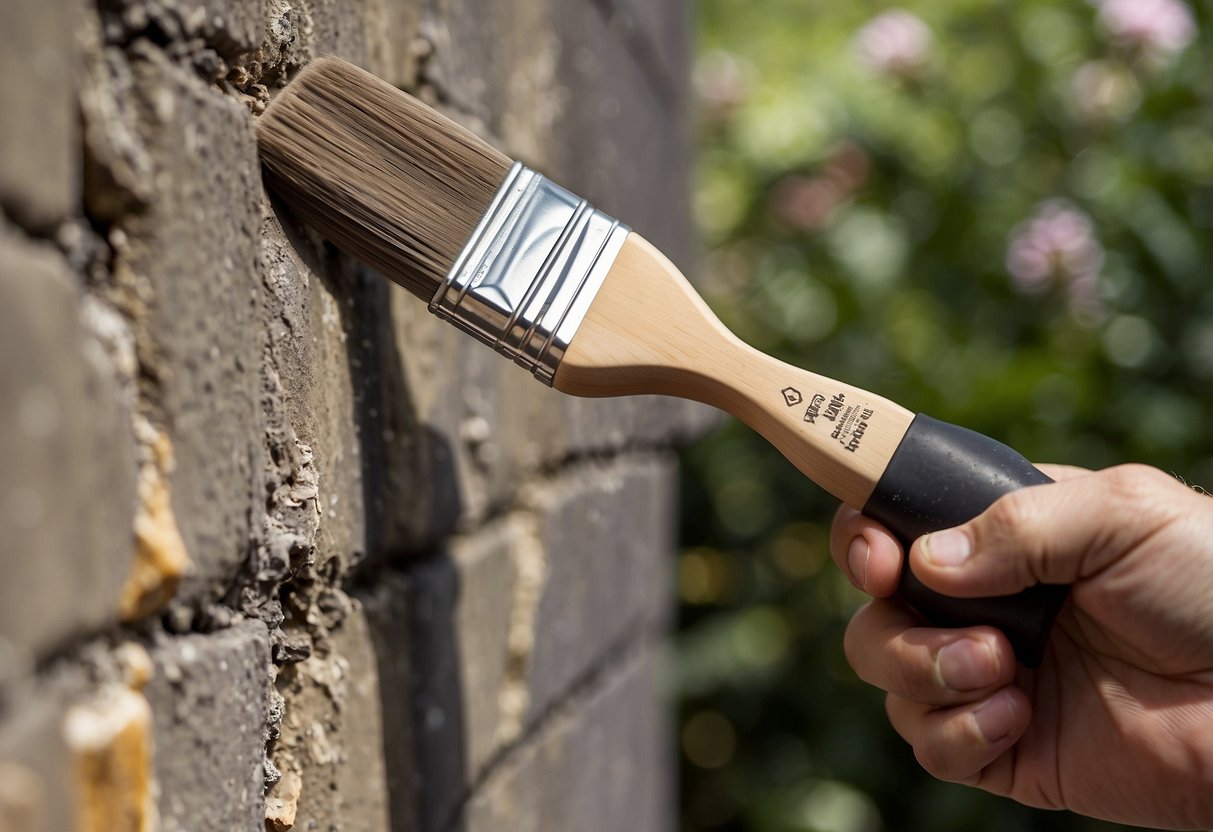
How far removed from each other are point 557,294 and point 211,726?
1.06ft

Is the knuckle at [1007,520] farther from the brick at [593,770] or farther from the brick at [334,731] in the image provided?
the brick at [593,770]

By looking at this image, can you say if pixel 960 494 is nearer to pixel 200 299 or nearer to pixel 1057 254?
pixel 200 299

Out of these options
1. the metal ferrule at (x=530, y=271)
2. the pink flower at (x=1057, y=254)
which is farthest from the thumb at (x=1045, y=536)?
the pink flower at (x=1057, y=254)

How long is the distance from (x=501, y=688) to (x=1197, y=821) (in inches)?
25.6

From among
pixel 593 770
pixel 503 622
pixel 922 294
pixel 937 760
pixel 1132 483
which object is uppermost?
pixel 1132 483

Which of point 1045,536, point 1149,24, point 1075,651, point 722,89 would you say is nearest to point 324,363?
point 1045,536

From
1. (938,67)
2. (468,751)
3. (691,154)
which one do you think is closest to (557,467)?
(468,751)

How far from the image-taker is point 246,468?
2.21 feet

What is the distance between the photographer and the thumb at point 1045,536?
73cm

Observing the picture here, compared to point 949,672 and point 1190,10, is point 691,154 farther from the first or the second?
point 949,672

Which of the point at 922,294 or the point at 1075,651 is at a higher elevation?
the point at 1075,651

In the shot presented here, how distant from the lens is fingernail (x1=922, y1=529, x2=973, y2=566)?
2.44 ft

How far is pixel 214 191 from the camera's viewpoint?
2.10 ft

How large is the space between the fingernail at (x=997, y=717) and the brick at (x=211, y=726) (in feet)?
1.47
